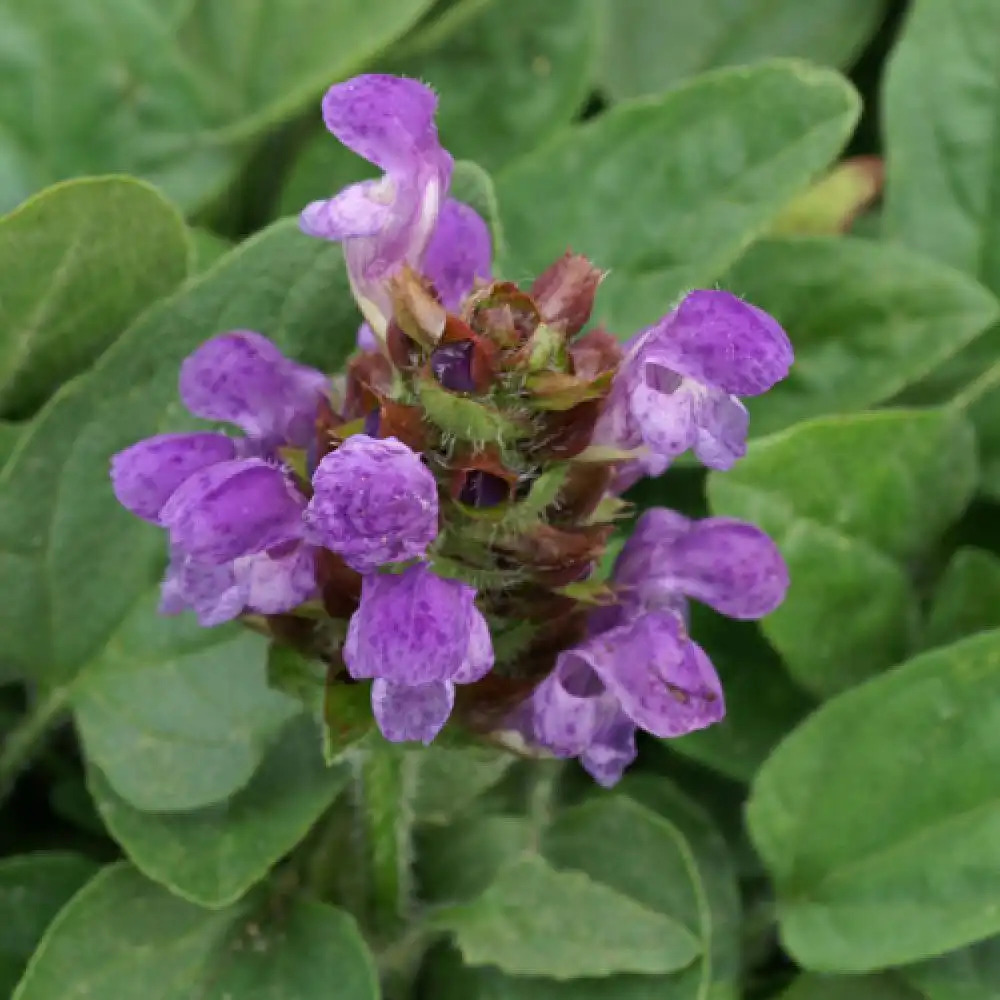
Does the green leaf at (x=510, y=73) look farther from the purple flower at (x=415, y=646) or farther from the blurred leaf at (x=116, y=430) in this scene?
the purple flower at (x=415, y=646)

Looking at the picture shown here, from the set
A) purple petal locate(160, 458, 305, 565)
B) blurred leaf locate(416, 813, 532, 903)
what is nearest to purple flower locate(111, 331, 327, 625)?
purple petal locate(160, 458, 305, 565)

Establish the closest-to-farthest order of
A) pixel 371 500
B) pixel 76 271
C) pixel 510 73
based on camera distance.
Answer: pixel 371 500 → pixel 76 271 → pixel 510 73

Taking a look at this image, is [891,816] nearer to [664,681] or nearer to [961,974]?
[961,974]

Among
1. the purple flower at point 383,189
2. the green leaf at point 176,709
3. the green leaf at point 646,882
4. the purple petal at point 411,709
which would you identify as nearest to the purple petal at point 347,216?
the purple flower at point 383,189

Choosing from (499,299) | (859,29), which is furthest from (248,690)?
(859,29)

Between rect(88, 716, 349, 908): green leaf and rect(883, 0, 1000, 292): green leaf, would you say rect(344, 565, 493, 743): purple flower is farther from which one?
rect(883, 0, 1000, 292): green leaf

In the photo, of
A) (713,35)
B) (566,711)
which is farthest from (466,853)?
(713,35)

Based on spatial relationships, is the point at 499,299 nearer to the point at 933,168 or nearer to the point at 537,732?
the point at 537,732
